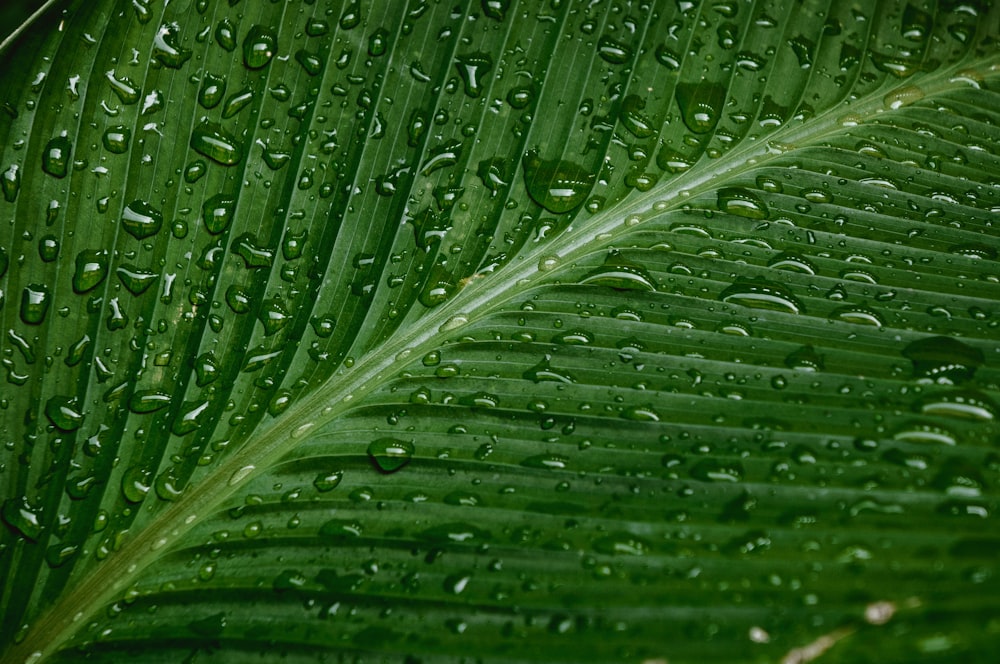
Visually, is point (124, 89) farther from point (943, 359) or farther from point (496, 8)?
point (943, 359)

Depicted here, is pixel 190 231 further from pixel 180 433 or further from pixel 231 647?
pixel 231 647

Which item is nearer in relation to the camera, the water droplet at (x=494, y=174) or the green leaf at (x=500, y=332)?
the green leaf at (x=500, y=332)

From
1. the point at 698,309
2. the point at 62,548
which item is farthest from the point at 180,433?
the point at 698,309

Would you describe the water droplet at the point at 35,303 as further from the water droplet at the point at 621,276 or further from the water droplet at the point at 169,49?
the water droplet at the point at 621,276

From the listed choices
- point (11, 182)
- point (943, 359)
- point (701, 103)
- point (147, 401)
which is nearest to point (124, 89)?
point (11, 182)

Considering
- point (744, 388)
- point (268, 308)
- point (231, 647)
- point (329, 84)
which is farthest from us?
point (329, 84)

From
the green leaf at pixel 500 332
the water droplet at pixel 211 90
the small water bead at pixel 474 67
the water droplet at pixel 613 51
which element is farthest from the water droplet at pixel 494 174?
the water droplet at pixel 211 90
